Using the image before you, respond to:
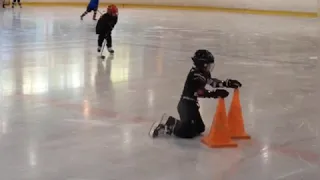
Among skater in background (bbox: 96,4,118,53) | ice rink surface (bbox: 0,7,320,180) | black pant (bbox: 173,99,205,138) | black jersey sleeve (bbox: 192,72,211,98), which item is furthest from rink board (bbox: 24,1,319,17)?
black jersey sleeve (bbox: 192,72,211,98)

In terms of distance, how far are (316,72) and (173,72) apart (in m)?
2.63

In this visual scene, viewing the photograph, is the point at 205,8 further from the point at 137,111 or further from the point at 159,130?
the point at 159,130

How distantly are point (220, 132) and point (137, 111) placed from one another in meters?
1.65

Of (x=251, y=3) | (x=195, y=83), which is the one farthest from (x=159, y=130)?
(x=251, y=3)

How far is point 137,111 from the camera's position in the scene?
6570 mm

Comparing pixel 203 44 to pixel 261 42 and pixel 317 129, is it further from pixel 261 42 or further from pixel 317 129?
pixel 317 129

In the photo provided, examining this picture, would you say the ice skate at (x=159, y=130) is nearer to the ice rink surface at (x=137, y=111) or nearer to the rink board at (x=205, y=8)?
the ice rink surface at (x=137, y=111)

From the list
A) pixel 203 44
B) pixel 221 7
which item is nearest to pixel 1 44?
pixel 203 44

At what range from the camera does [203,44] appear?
14.0m

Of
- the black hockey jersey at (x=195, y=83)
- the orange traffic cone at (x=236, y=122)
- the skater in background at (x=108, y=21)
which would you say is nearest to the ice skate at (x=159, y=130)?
the black hockey jersey at (x=195, y=83)

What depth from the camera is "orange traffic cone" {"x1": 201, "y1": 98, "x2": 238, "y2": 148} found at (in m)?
5.14

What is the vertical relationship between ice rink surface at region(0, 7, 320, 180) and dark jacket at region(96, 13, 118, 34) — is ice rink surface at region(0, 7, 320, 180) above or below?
below

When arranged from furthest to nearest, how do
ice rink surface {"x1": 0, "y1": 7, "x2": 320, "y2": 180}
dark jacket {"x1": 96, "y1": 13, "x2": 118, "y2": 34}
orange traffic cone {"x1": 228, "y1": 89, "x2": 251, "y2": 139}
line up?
dark jacket {"x1": 96, "y1": 13, "x2": 118, "y2": 34} < orange traffic cone {"x1": 228, "y1": 89, "x2": 251, "y2": 139} < ice rink surface {"x1": 0, "y1": 7, "x2": 320, "y2": 180}

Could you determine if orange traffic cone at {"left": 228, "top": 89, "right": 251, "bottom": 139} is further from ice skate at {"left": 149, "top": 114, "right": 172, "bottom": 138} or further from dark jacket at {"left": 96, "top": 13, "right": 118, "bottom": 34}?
dark jacket at {"left": 96, "top": 13, "right": 118, "bottom": 34}
